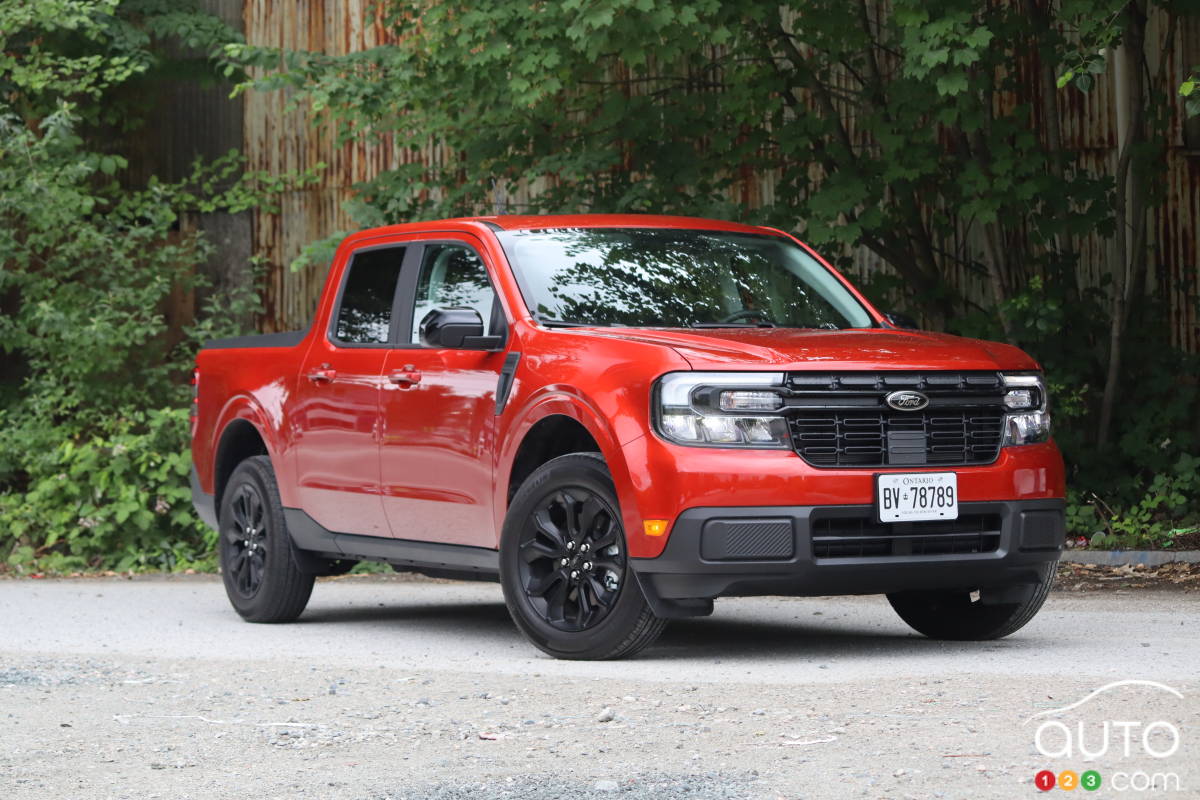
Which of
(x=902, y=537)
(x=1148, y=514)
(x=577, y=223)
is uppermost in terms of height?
(x=577, y=223)

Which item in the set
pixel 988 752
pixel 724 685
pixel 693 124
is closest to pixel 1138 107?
pixel 693 124

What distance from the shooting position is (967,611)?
28.2 feet

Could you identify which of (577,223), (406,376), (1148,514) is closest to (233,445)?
(406,376)

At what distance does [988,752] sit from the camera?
215 inches

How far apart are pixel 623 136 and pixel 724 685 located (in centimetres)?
789

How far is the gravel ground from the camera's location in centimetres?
533

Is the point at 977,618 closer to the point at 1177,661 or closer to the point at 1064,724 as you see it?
the point at 1177,661

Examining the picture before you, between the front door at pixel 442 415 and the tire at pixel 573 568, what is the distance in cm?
41

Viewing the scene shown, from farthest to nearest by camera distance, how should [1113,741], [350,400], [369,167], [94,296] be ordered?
[369,167]
[94,296]
[350,400]
[1113,741]

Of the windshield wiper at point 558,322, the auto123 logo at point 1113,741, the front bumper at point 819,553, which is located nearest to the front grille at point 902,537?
the front bumper at point 819,553

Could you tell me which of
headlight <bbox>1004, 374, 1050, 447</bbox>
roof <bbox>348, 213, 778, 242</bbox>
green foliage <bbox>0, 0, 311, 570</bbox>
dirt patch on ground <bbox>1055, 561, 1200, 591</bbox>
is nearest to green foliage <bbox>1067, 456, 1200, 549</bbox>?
dirt patch on ground <bbox>1055, 561, 1200, 591</bbox>

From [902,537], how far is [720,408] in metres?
0.91

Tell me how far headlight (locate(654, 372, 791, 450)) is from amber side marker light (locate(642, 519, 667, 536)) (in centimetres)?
32

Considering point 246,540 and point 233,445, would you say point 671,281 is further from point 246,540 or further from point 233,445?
point 233,445
